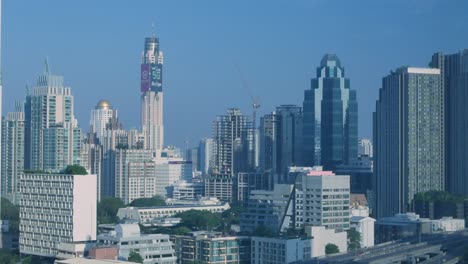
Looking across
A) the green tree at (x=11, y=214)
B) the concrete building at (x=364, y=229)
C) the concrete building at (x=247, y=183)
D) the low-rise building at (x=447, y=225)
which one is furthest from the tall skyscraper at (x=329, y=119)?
the green tree at (x=11, y=214)

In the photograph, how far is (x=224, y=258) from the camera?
15.0m

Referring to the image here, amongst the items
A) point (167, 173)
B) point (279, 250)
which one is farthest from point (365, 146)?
point (279, 250)

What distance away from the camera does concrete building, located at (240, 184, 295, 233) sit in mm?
18297

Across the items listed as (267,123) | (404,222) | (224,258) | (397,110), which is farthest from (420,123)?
(224,258)

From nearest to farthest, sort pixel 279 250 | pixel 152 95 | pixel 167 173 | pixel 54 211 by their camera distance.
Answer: pixel 54 211, pixel 279 250, pixel 167 173, pixel 152 95

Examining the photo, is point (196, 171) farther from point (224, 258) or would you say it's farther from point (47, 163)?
point (224, 258)

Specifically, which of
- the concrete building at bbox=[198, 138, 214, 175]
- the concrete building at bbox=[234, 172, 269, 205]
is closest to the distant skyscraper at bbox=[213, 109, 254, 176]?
the concrete building at bbox=[198, 138, 214, 175]

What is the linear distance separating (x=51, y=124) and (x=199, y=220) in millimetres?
6306

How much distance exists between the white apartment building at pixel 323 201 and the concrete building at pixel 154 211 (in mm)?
3413

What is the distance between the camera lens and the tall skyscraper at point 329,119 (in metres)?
29.9

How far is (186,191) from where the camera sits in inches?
1143

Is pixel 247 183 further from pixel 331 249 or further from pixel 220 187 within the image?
pixel 331 249

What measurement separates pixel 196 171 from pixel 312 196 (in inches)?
772

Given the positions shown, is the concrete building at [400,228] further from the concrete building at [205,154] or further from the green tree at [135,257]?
the concrete building at [205,154]
